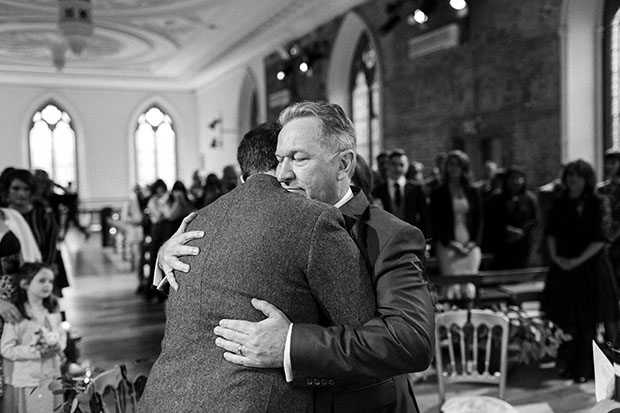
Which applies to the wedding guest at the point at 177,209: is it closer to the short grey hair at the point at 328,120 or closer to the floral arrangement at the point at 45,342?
the floral arrangement at the point at 45,342

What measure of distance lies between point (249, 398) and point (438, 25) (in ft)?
29.9

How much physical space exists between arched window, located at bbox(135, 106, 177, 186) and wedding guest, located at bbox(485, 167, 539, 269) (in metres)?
17.1

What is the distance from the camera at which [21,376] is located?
330cm

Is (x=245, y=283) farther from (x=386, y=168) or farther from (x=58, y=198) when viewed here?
(x=58, y=198)

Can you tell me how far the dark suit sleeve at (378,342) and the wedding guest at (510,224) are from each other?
18.6ft

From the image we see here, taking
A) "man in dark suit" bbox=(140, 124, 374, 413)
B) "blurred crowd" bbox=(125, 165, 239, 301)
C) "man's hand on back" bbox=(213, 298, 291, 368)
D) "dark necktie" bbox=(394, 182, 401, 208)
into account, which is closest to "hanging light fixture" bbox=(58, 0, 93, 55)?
"blurred crowd" bbox=(125, 165, 239, 301)

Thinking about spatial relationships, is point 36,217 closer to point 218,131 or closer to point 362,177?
point 362,177

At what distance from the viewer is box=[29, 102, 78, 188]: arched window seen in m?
21.3

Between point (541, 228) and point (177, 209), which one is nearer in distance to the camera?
point (177, 209)

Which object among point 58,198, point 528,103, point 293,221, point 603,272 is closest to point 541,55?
point 528,103

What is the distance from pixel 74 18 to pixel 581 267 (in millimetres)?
9578

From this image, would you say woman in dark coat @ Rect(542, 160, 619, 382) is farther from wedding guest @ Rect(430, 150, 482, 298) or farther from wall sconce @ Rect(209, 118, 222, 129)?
wall sconce @ Rect(209, 118, 222, 129)

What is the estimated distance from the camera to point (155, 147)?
22.8 metres

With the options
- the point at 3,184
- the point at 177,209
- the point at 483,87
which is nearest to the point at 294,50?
the point at 483,87
